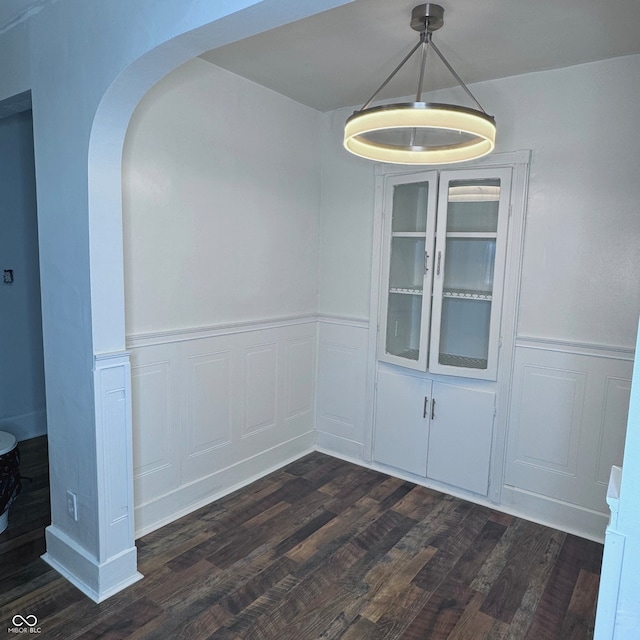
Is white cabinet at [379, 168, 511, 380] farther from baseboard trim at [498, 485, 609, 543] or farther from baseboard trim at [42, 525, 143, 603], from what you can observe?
baseboard trim at [42, 525, 143, 603]

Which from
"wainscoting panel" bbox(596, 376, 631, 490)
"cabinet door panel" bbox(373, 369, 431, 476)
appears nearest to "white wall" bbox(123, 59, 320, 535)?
"cabinet door panel" bbox(373, 369, 431, 476)

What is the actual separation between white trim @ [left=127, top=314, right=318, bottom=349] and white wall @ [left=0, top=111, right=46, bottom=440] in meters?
1.76

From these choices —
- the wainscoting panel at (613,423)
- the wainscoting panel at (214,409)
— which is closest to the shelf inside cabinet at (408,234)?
the wainscoting panel at (214,409)

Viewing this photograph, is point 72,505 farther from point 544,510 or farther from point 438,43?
point 438,43

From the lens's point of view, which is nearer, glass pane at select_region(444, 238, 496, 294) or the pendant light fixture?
the pendant light fixture

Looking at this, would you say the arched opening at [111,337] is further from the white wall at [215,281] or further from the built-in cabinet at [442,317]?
the built-in cabinet at [442,317]

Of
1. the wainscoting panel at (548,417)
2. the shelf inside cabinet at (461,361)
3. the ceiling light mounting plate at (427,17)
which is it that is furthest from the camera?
the shelf inside cabinet at (461,361)

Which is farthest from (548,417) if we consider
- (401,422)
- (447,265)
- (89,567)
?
(89,567)

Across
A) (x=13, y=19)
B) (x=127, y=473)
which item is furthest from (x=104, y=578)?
(x=13, y=19)

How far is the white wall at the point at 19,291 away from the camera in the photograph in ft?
11.9

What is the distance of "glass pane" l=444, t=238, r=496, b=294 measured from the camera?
9.89 ft

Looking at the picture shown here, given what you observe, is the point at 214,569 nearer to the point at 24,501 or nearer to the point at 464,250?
the point at 24,501

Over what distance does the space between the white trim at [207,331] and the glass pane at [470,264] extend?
1108mm

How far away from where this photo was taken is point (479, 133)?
1804mm
